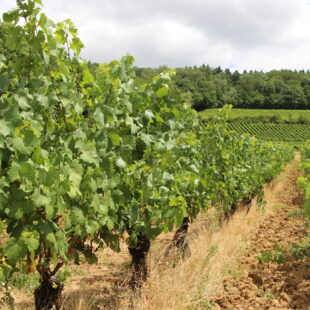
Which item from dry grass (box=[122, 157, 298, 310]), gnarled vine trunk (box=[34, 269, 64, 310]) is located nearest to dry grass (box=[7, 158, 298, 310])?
dry grass (box=[122, 157, 298, 310])

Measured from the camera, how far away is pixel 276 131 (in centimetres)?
6588

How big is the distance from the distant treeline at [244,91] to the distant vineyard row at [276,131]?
23977 mm

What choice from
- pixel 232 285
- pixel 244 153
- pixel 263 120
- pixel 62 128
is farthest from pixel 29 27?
pixel 263 120

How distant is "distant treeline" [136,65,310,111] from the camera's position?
95.1m

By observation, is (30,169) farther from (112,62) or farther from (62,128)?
(112,62)

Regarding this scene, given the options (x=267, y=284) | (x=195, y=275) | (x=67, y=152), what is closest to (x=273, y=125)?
(x=267, y=284)

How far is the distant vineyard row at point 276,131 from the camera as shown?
61.4 metres

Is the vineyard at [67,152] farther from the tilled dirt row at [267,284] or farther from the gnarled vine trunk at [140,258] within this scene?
the tilled dirt row at [267,284]

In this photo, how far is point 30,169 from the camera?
1.74m

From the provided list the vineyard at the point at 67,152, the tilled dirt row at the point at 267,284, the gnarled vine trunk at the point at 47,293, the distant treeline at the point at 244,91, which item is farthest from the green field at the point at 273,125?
the gnarled vine trunk at the point at 47,293

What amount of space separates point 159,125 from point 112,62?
733 mm

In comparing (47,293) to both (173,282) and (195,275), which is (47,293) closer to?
(173,282)

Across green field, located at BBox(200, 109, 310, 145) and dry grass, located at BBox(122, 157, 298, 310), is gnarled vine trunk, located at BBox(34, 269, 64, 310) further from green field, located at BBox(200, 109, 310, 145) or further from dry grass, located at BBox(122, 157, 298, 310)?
green field, located at BBox(200, 109, 310, 145)

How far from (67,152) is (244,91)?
11009 cm
